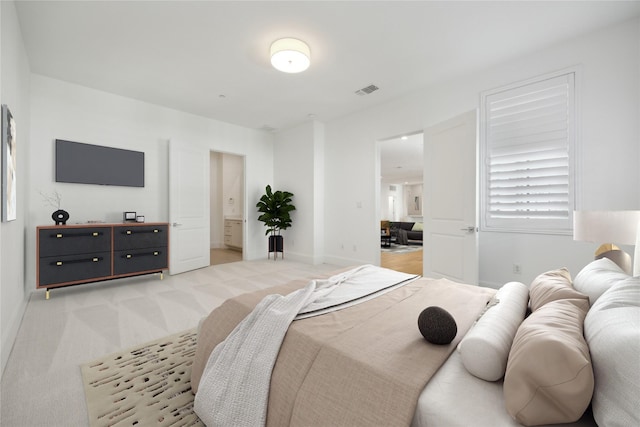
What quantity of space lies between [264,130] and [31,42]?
3.66 meters

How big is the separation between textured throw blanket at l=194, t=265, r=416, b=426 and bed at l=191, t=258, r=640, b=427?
0.03 ft

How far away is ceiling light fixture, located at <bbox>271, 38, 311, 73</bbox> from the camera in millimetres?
2836

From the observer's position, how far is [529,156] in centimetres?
324

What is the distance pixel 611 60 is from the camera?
274 cm

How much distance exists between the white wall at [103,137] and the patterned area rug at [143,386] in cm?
277

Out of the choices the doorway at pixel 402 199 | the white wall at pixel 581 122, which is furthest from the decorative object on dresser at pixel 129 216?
the doorway at pixel 402 199

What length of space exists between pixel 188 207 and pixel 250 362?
4.25 metres

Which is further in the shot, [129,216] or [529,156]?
[129,216]

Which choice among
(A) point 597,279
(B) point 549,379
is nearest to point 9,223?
(B) point 549,379

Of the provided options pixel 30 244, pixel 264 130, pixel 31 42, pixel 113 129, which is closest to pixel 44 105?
pixel 113 129

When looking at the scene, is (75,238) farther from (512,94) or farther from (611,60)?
(611,60)

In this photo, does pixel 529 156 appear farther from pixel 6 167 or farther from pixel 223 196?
pixel 223 196

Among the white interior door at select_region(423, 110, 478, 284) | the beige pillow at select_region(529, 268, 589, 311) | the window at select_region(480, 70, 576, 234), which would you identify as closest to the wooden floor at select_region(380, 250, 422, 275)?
the white interior door at select_region(423, 110, 478, 284)

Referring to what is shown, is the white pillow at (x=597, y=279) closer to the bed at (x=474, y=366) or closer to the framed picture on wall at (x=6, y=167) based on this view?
the bed at (x=474, y=366)
